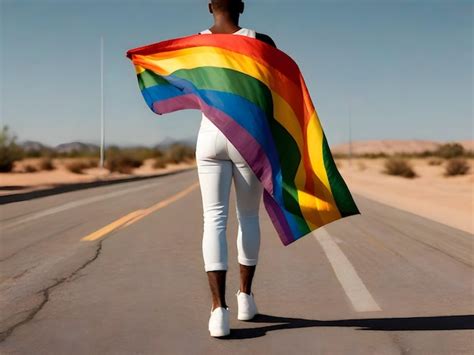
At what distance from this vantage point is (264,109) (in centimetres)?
450

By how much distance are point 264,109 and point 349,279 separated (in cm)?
253

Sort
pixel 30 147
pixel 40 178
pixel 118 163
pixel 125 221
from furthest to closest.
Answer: pixel 30 147 < pixel 118 163 < pixel 40 178 < pixel 125 221

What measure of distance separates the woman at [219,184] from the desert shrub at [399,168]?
1635 inches

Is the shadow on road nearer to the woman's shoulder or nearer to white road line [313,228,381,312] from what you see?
white road line [313,228,381,312]

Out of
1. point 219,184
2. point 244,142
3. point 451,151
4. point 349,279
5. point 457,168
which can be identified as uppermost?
point 451,151

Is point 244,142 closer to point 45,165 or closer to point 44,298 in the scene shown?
point 44,298

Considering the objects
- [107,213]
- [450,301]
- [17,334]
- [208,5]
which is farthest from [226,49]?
[107,213]

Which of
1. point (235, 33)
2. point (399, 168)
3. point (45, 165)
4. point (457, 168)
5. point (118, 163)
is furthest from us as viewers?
point (118, 163)

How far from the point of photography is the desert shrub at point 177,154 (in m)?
111

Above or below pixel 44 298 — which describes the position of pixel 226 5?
above

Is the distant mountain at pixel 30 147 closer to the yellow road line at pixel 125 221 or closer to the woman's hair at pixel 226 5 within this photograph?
the yellow road line at pixel 125 221

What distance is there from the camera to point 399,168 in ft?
152

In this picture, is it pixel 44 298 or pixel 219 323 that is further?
pixel 44 298

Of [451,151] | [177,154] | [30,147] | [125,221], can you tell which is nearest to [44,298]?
[125,221]
